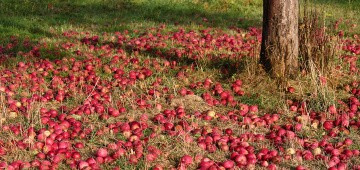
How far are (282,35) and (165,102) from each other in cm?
195

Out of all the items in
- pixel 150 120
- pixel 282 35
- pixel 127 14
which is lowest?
pixel 150 120

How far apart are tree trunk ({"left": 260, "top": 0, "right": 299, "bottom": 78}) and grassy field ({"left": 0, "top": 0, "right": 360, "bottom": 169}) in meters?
0.21

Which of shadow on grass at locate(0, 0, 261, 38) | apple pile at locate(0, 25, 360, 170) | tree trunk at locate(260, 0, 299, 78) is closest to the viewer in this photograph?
apple pile at locate(0, 25, 360, 170)

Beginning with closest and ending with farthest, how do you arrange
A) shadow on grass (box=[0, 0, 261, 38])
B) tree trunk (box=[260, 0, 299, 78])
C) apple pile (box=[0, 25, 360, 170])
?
apple pile (box=[0, 25, 360, 170]) → tree trunk (box=[260, 0, 299, 78]) → shadow on grass (box=[0, 0, 261, 38])

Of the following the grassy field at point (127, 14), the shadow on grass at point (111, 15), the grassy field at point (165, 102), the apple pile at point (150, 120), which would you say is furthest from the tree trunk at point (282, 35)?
the shadow on grass at point (111, 15)

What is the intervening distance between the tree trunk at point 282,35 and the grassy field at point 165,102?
21 cm

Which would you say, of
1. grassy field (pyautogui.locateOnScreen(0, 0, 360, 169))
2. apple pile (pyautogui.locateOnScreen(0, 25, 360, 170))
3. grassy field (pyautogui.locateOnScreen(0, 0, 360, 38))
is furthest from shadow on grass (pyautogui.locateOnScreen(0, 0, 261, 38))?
apple pile (pyautogui.locateOnScreen(0, 25, 360, 170))

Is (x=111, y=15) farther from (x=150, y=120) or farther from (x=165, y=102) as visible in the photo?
(x=150, y=120)

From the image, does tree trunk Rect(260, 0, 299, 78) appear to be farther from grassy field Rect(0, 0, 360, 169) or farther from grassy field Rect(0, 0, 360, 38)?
grassy field Rect(0, 0, 360, 38)

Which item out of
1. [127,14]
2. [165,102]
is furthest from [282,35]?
[127,14]

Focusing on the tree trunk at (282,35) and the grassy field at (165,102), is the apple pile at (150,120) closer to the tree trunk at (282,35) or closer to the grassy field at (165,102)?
the grassy field at (165,102)

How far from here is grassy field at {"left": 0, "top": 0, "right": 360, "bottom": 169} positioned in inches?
184

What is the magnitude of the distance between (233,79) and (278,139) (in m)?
1.94

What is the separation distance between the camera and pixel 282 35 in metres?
6.64
